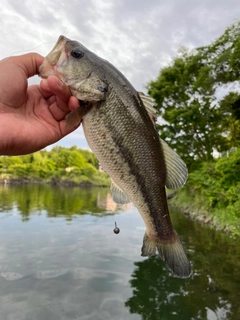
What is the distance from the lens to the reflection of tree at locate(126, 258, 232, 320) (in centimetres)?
718

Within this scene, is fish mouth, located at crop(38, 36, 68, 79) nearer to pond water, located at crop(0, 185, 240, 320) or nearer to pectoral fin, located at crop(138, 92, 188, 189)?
pectoral fin, located at crop(138, 92, 188, 189)

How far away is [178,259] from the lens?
2.20 m

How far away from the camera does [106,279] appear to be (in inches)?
360

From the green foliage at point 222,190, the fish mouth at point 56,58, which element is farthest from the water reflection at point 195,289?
the fish mouth at point 56,58

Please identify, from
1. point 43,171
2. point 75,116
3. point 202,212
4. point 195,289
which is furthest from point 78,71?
point 43,171

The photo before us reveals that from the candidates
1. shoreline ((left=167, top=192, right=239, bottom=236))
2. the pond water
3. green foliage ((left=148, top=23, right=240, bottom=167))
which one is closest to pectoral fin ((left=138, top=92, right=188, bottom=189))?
the pond water

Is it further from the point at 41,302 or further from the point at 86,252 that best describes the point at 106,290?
the point at 86,252

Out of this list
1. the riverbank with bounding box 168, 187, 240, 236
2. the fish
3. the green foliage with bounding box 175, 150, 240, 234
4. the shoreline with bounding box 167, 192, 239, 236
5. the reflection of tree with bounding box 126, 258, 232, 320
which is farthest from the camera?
the shoreline with bounding box 167, 192, 239, 236

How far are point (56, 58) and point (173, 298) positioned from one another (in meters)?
7.65

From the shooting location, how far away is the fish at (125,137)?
2.24 metres

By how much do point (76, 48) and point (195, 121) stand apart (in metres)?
20.9

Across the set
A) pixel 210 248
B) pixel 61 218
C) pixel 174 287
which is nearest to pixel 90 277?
pixel 174 287

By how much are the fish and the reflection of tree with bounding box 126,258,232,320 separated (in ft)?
18.8

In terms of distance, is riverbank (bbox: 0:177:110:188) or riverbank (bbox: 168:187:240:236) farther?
riverbank (bbox: 0:177:110:188)
